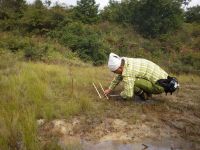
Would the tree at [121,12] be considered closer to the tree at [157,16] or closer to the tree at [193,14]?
the tree at [157,16]

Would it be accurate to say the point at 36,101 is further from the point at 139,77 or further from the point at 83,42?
the point at 83,42

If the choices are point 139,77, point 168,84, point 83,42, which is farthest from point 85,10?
point 168,84

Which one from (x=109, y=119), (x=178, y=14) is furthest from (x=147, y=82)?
(x=178, y=14)

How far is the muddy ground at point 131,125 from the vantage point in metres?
4.59

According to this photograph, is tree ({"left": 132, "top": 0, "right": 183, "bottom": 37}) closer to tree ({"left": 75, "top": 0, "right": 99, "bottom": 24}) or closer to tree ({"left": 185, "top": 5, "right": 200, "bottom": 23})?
tree ({"left": 75, "top": 0, "right": 99, "bottom": 24})

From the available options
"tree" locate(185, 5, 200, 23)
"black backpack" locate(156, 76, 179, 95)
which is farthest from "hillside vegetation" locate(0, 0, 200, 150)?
"tree" locate(185, 5, 200, 23)

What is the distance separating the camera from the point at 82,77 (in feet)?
26.6

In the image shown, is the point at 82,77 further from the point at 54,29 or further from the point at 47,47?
the point at 54,29

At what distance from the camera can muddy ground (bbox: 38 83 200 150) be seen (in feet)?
15.1

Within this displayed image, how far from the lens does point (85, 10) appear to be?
1672 cm

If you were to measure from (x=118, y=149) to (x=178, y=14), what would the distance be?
1468cm

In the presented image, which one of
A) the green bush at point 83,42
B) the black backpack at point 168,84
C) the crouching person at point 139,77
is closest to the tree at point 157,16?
the green bush at point 83,42

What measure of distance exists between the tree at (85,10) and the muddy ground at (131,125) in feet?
35.6

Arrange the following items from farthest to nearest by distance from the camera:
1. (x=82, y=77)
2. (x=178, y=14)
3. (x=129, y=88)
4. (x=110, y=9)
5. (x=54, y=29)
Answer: (x=110, y=9)
(x=178, y=14)
(x=54, y=29)
(x=82, y=77)
(x=129, y=88)
